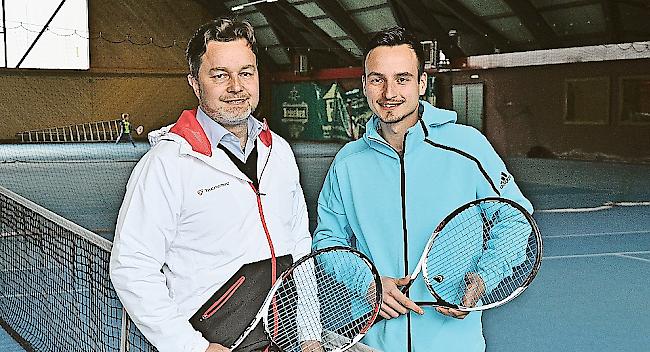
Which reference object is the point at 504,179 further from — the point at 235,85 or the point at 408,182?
the point at 235,85

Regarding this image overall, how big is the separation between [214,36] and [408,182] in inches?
23.3

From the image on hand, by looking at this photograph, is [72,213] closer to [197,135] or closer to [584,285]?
[584,285]

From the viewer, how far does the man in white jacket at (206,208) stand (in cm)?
159

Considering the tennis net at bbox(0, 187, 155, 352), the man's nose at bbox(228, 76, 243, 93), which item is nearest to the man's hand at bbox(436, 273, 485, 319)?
the man's nose at bbox(228, 76, 243, 93)

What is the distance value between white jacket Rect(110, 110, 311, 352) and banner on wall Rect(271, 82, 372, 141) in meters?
19.3

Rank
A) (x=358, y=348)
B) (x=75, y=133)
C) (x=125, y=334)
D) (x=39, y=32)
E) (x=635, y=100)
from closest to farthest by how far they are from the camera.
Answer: (x=358, y=348) → (x=125, y=334) → (x=635, y=100) → (x=39, y=32) → (x=75, y=133)

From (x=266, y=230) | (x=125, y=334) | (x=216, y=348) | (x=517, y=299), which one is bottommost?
(x=517, y=299)

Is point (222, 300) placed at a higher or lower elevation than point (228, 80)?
lower

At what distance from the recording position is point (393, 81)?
6.26 feet

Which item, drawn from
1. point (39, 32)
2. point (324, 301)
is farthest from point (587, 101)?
point (324, 301)

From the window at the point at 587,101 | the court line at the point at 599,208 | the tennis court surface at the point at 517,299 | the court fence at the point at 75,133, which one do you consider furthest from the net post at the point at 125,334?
the court fence at the point at 75,133

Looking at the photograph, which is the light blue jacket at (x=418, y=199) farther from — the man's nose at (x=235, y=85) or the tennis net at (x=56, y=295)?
the tennis net at (x=56, y=295)

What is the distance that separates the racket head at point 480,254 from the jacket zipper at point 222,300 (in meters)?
0.44

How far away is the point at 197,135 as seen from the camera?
1702mm
